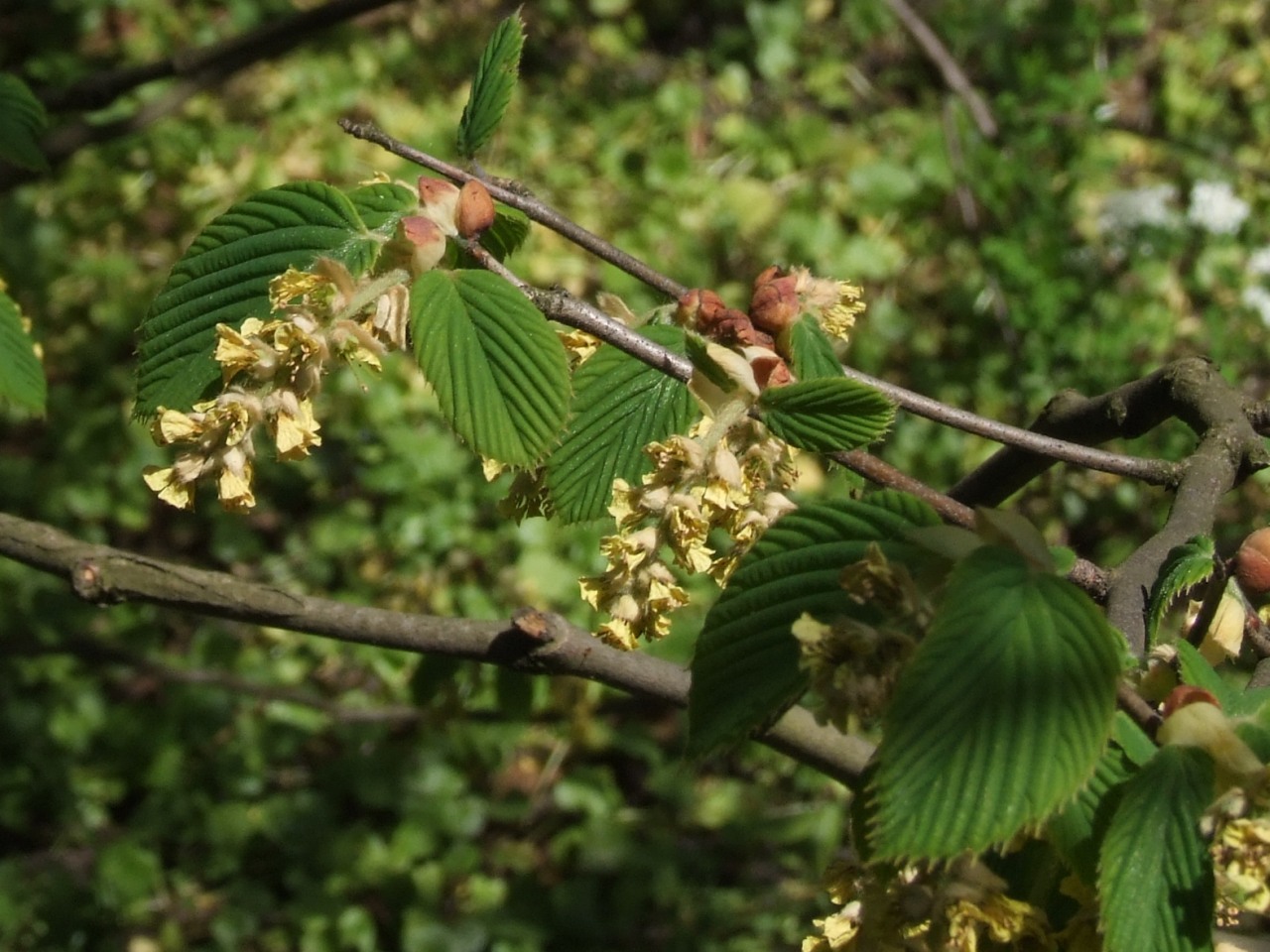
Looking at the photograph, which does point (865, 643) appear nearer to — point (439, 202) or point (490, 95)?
point (439, 202)

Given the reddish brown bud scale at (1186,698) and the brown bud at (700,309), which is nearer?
the reddish brown bud scale at (1186,698)

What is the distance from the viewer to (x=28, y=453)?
2.75m

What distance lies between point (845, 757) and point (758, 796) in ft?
4.20

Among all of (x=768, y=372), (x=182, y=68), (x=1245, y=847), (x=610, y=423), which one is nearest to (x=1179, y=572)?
(x=1245, y=847)

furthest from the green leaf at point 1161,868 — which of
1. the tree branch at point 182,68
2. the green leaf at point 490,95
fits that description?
the tree branch at point 182,68

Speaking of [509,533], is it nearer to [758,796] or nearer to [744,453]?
[758,796]

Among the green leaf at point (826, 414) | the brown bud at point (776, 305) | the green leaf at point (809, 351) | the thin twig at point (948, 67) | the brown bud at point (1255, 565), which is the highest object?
the thin twig at point (948, 67)

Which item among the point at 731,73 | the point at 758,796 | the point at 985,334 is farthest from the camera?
the point at 731,73

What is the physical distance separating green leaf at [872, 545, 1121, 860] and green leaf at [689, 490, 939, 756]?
6 centimetres

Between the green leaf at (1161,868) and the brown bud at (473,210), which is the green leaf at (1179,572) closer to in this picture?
the green leaf at (1161,868)

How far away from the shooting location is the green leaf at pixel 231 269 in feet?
2.75

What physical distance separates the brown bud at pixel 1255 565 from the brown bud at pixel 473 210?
0.55 metres

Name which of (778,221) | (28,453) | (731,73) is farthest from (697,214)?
(28,453)

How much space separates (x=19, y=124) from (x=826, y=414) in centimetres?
98
